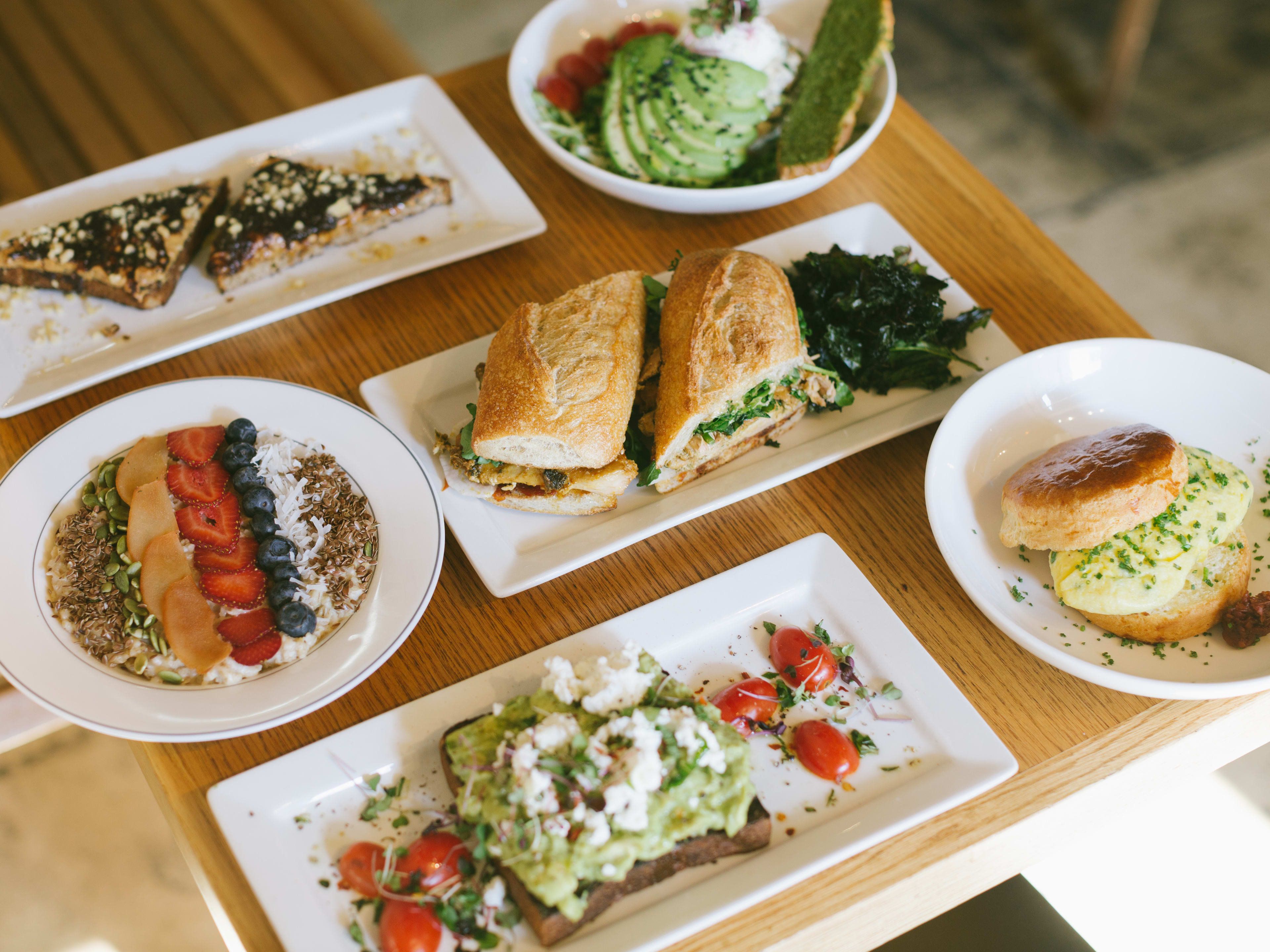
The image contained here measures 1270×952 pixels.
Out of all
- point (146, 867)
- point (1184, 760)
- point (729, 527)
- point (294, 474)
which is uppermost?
point (294, 474)

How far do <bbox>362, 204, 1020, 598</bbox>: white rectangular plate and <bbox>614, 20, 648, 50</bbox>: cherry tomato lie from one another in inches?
34.9

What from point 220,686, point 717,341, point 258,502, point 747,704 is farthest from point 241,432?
point 747,704

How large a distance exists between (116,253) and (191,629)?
3.56 feet

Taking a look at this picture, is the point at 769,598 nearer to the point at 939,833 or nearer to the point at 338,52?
the point at 939,833

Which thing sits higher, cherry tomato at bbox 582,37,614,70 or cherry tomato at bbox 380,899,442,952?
cherry tomato at bbox 582,37,614,70

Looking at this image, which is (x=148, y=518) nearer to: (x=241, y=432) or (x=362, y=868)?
(x=241, y=432)

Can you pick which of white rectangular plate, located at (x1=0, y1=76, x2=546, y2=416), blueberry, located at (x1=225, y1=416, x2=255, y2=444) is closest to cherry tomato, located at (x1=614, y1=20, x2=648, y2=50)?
white rectangular plate, located at (x1=0, y1=76, x2=546, y2=416)

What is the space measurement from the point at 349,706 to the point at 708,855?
702 millimetres

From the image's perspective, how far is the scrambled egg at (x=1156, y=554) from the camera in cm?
162

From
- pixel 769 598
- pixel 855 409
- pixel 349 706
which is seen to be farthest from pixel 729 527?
pixel 349 706

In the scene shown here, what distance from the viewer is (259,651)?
159 centimetres

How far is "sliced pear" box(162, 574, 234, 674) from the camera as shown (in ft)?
5.14

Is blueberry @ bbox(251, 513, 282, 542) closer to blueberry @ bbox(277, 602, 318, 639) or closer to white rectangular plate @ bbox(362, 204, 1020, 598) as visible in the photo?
blueberry @ bbox(277, 602, 318, 639)

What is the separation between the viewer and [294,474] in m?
1.80
